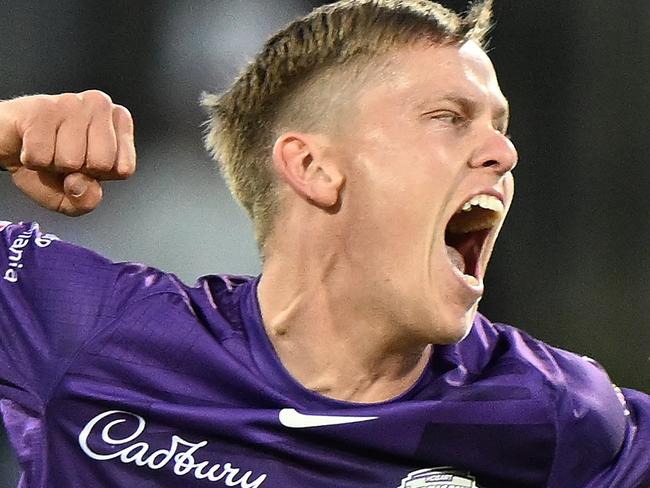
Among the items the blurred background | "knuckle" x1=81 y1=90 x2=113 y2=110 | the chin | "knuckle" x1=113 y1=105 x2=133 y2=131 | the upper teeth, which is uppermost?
"knuckle" x1=81 y1=90 x2=113 y2=110

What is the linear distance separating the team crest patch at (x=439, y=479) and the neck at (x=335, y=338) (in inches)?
3.5

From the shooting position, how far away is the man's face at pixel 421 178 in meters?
1.01

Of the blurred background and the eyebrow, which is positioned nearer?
the eyebrow

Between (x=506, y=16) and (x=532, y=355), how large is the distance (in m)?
1.05

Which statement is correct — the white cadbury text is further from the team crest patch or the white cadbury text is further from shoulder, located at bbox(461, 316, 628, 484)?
shoulder, located at bbox(461, 316, 628, 484)

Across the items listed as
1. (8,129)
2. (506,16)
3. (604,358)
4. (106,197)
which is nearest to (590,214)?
(604,358)

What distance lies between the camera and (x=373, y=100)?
3.40ft

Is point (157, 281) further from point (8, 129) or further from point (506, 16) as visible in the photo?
point (506, 16)

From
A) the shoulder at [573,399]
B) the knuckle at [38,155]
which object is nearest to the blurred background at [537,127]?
the shoulder at [573,399]

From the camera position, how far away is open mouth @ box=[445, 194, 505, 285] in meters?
1.09

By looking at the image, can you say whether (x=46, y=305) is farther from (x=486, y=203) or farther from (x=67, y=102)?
(x=486, y=203)

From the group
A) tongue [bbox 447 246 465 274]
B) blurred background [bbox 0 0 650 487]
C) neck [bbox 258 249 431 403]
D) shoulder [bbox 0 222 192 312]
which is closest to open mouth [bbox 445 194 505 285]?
tongue [bbox 447 246 465 274]

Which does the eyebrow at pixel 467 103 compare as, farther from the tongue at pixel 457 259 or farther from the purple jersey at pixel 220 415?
the purple jersey at pixel 220 415

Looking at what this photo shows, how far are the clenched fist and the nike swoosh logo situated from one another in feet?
0.90
